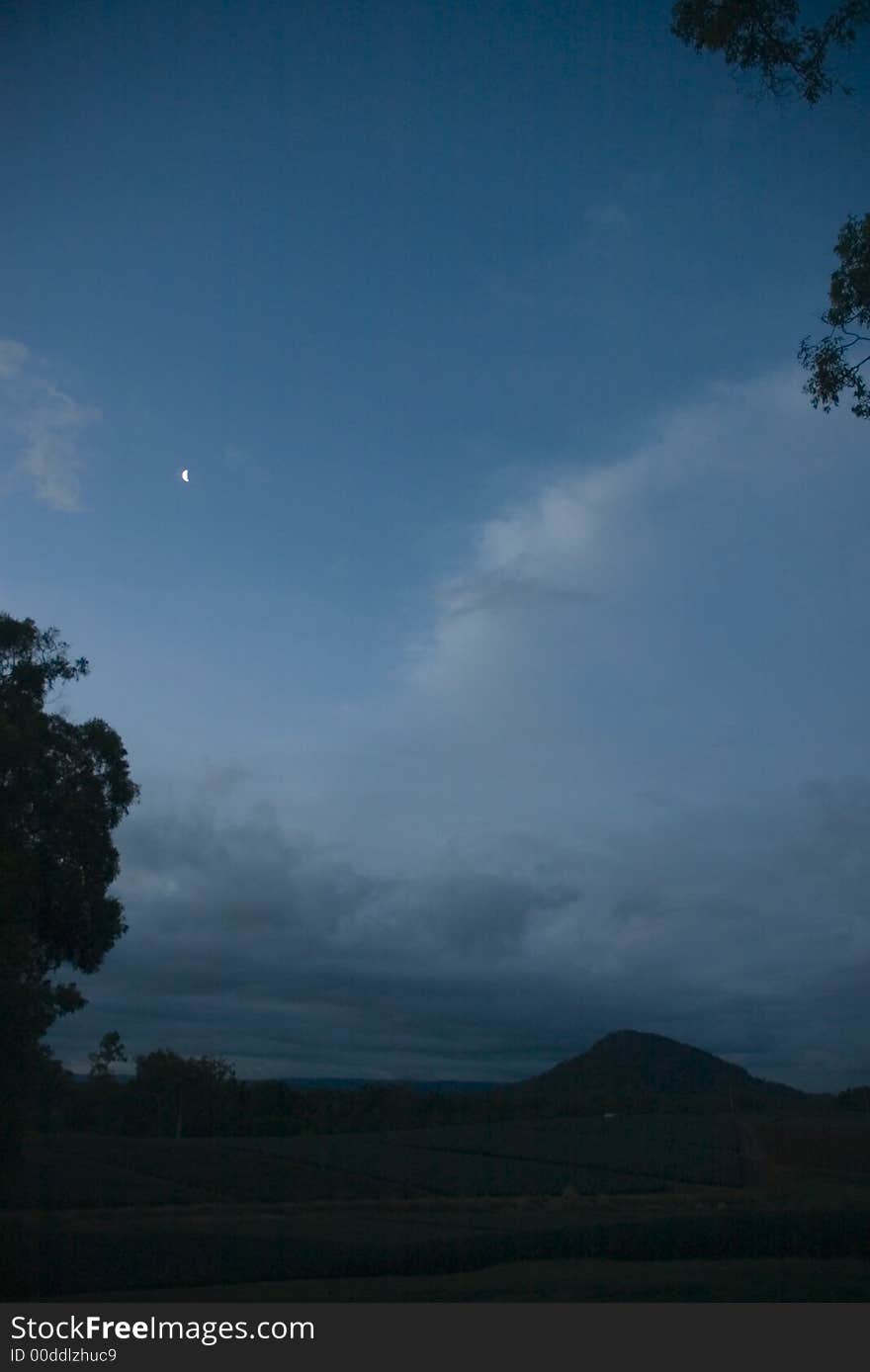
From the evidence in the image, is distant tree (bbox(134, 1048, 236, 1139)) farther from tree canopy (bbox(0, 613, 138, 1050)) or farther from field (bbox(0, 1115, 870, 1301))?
tree canopy (bbox(0, 613, 138, 1050))

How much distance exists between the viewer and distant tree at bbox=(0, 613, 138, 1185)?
19047mm

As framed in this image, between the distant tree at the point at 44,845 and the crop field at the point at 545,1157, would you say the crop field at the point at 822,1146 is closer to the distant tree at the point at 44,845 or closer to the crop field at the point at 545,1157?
the crop field at the point at 545,1157

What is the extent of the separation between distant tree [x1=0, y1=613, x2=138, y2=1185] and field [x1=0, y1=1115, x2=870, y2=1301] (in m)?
3.24

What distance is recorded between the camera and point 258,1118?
182 ft

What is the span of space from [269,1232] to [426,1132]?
31217mm

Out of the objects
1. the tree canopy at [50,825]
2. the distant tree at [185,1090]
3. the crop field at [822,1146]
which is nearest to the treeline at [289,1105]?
the distant tree at [185,1090]

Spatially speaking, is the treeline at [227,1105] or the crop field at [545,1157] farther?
the treeline at [227,1105]

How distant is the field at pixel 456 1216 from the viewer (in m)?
12.4

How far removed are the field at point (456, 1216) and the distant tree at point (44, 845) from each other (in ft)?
10.6

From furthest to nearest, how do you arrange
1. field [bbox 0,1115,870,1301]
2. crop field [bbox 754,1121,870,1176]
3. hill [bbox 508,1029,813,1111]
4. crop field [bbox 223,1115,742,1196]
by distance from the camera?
hill [bbox 508,1029,813,1111], crop field [bbox 223,1115,742,1196], crop field [bbox 754,1121,870,1176], field [bbox 0,1115,870,1301]

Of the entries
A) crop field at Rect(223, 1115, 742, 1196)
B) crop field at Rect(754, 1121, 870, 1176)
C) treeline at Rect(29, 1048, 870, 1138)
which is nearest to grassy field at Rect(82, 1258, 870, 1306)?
crop field at Rect(223, 1115, 742, 1196)

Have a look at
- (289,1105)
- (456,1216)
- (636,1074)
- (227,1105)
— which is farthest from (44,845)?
(636,1074)

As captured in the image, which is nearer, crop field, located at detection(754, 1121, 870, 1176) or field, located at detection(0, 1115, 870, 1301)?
field, located at detection(0, 1115, 870, 1301)
